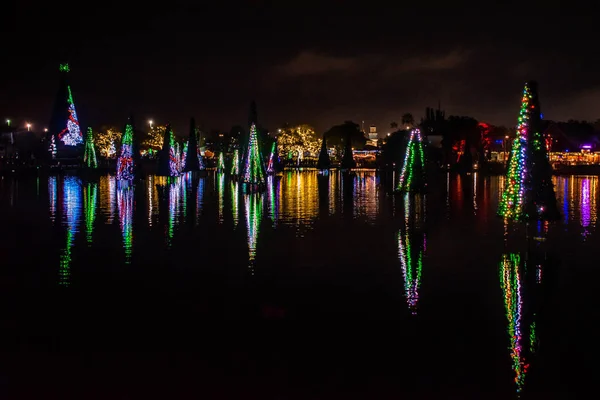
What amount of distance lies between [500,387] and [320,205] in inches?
784

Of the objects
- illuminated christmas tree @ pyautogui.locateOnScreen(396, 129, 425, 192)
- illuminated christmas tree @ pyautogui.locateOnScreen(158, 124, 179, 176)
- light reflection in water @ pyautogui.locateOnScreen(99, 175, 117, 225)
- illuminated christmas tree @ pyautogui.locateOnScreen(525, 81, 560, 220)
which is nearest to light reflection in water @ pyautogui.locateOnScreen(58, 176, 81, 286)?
light reflection in water @ pyautogui.locateOnScreen(99, 175, 117, 225)

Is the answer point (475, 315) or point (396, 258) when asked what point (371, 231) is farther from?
point (475, 315)

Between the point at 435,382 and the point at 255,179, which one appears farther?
the point at 255,179

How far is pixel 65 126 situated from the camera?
79.9 meters

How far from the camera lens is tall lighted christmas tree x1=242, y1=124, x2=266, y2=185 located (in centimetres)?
3778

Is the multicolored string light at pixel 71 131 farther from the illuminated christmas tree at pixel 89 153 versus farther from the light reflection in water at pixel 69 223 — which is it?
the light reflection in water at pixel 69 223

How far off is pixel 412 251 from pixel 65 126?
2833 inches

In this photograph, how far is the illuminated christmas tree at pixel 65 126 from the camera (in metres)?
79.9

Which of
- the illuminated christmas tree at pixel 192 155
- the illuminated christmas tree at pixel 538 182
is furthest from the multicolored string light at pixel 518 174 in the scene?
the illuminated christmas tree at pixel 192 155

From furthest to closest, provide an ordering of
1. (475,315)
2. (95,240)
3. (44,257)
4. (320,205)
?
(320,205), (95,240), (44,257), (475,315)

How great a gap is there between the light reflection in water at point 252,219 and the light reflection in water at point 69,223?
3.06 meters

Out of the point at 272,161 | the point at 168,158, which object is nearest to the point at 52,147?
the point at 272,161

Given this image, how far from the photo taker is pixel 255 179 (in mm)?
37781

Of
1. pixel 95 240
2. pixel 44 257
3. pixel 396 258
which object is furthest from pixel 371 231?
pixel 44 257
